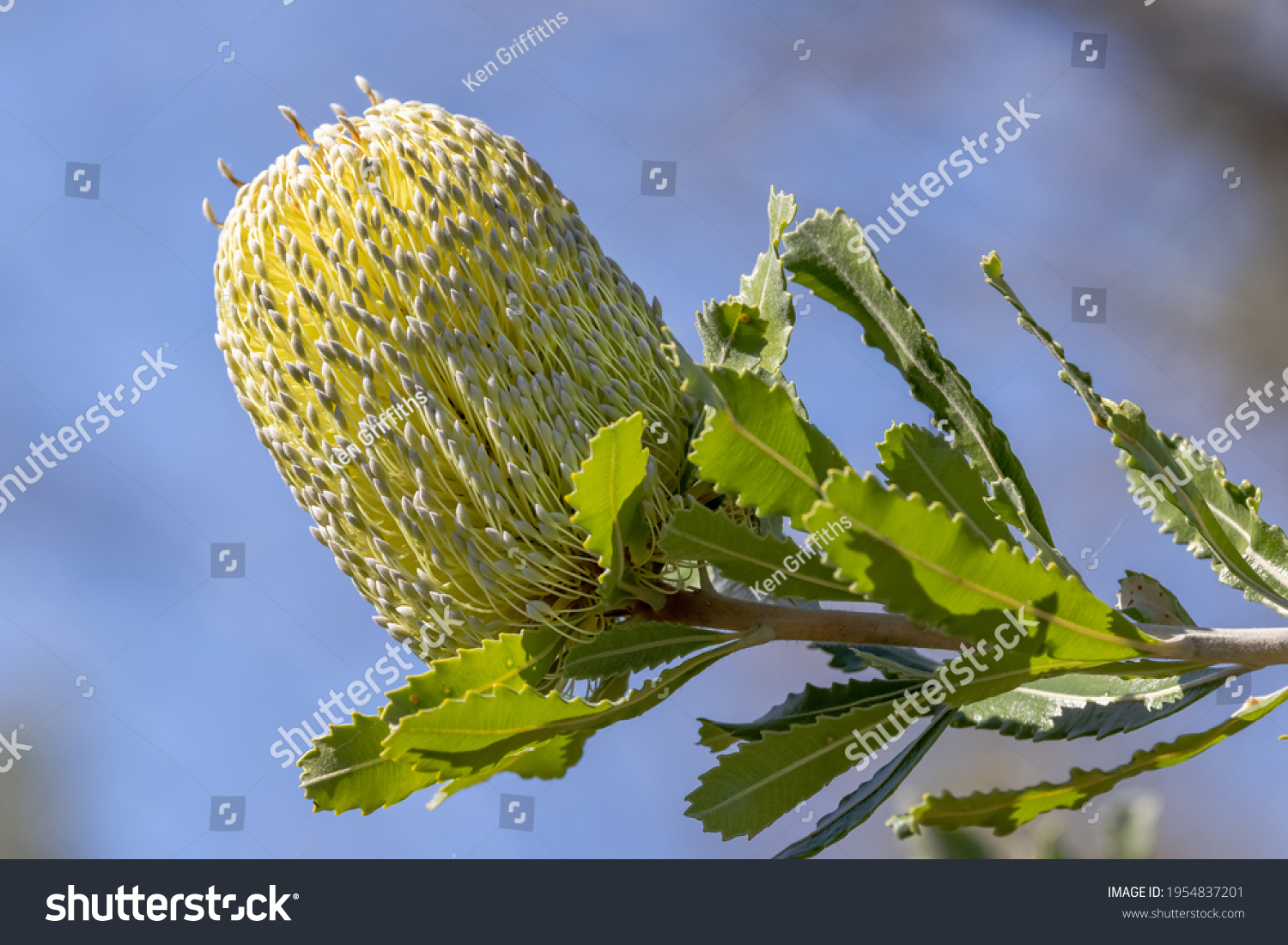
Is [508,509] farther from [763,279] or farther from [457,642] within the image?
[763,279]

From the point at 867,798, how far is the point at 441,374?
2.12 feet

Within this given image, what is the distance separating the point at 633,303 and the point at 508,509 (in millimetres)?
305

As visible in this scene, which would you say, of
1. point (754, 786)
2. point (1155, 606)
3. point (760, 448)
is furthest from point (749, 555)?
point (1155, 606)

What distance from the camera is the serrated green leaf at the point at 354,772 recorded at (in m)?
1.01

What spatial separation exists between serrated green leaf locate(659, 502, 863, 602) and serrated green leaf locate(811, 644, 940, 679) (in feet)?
0.47

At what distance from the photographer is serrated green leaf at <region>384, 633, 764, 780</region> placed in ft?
2.94

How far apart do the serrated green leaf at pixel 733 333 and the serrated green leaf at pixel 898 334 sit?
8 cm

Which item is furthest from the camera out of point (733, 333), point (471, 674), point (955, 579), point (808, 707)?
point (808, 707)

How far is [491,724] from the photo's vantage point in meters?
0.92

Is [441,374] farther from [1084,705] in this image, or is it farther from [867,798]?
[1084,705]

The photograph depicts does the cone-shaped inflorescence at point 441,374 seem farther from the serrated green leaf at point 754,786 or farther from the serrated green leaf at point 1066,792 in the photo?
the serrated green leaf at point 1066,792

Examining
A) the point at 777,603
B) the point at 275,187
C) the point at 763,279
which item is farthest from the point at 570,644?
the point at 275,187

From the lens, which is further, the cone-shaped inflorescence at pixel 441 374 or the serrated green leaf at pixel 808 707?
the serrated green leaf at pixel 808 707

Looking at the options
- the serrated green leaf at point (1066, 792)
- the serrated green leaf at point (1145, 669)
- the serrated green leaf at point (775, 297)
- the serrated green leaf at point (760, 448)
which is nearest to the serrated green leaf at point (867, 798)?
the serrated green leaf at point (1066, 792)
